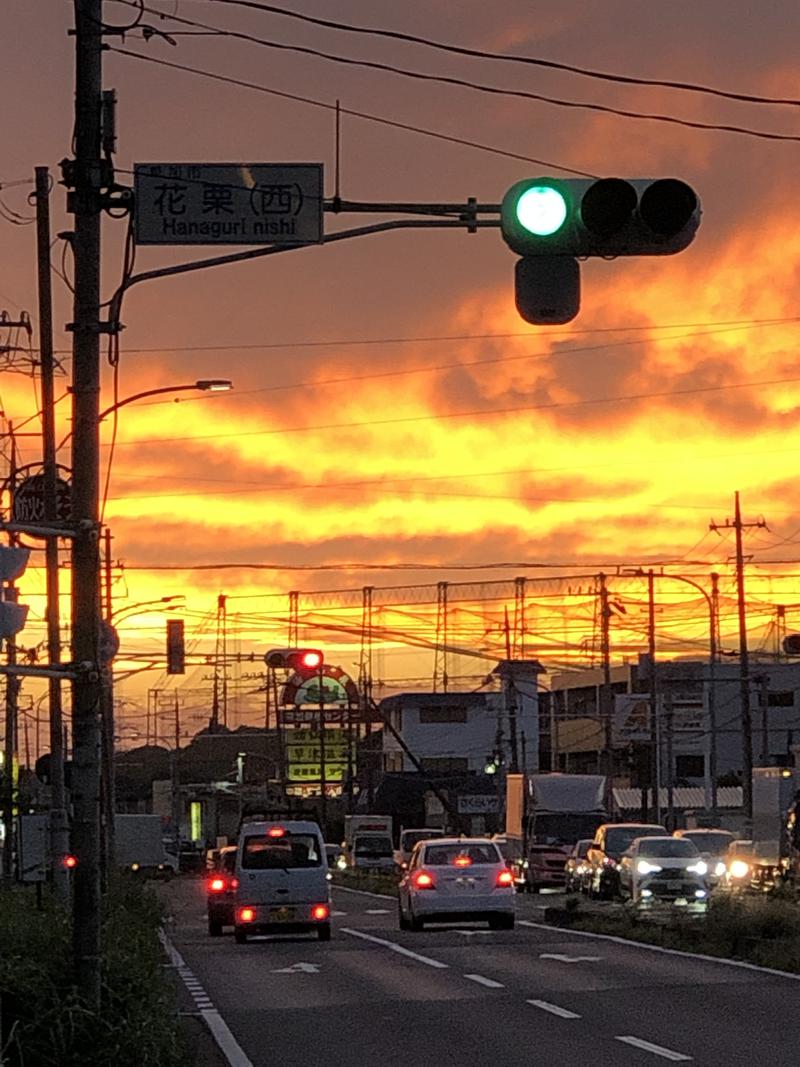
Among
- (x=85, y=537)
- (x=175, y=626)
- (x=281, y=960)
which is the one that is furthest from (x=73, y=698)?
(x=175, y=626)

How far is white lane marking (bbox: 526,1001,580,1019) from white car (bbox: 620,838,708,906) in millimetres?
A: 21347

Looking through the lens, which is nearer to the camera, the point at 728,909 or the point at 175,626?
the point at 728,909

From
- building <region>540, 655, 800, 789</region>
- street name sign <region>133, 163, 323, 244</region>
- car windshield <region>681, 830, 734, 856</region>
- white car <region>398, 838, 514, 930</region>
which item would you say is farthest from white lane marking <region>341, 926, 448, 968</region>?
building <region>540, 655, 800, 789</region>

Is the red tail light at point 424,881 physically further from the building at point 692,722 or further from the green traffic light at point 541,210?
the building at point 692,722

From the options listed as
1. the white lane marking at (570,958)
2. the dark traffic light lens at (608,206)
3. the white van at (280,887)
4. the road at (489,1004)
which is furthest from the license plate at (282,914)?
the dark traffic light lens at (608,206)

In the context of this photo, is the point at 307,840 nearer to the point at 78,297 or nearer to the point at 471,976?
the point at 471,976

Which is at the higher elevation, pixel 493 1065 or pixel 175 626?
pixel 175 626

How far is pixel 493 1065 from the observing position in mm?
16656

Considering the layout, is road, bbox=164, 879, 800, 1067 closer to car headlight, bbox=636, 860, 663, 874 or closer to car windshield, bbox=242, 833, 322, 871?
car windshield, bbox=242, 833, 322, 871

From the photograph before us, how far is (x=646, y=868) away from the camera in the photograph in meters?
45.7

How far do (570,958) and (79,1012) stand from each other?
15.9 meters

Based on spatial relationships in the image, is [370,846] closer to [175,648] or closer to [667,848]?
[175,648]

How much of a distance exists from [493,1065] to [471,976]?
391 inches

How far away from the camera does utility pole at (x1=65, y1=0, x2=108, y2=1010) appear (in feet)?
51.7
